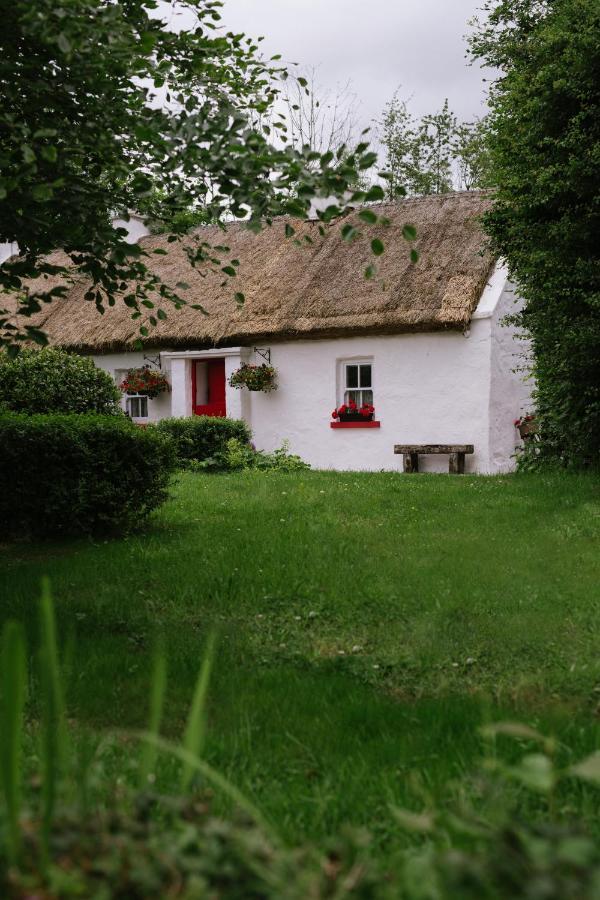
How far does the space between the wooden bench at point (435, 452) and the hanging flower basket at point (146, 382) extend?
570 centimetres

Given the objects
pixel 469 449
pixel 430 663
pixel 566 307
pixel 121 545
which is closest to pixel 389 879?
pixel 430 663

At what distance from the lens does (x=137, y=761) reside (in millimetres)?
3057

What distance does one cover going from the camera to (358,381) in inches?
612

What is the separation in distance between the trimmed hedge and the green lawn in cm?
618

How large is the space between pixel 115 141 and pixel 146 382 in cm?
1319

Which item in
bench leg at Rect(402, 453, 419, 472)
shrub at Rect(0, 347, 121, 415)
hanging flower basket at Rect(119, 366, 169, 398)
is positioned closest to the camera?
shrub at Rect(0, 347, 121, 415)

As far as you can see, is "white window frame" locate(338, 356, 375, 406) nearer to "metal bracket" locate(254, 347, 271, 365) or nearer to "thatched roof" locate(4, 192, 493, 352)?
"thatched roof" locate(4, 192, 493, 352)

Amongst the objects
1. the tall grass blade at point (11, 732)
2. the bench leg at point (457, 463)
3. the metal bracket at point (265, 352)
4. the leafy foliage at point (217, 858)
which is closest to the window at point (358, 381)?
the metal bracket at point (265, 352)

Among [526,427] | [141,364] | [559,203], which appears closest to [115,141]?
[559,203]

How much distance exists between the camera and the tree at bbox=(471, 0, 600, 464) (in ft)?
30.1

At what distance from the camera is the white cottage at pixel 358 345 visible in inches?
558

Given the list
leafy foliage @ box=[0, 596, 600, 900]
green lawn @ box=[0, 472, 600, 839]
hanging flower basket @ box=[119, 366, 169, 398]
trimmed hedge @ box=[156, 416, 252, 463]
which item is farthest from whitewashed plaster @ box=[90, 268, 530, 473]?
leafy foliage @ box=[0, 596, 600, 900]

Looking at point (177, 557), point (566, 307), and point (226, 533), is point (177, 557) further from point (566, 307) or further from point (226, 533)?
point (566, 307)

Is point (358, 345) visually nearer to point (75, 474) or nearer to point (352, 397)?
point (352, 397)
